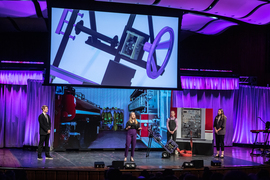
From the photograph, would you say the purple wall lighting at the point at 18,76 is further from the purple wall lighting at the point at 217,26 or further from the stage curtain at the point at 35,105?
the purple wall lighting at the point at 217,26

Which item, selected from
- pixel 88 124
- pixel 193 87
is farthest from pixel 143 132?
pixel 193 87

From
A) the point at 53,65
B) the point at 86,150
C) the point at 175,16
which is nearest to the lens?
the point at 53,65

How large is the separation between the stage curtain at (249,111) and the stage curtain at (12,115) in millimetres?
8331

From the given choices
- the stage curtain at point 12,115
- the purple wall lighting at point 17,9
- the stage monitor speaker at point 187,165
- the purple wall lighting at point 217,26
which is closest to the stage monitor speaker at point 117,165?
the stage monitor speaker at point 187,165

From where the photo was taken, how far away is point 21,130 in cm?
1058

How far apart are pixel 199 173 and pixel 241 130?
21.9 ft

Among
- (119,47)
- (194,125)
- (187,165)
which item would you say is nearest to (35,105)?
(119,47)

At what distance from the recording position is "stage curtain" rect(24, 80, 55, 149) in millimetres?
10016

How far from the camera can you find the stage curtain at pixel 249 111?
12.1 metres

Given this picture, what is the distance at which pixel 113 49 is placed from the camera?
27.2 feet

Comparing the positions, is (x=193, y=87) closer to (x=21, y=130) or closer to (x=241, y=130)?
(x=241, y=130)

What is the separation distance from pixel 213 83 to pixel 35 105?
6.71 metres

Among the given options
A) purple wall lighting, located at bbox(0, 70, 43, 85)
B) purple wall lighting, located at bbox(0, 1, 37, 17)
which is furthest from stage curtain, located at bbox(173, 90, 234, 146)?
purple wall lighting, located at bbox(0, 1, 37, 17)

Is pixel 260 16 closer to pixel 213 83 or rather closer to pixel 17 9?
pixel 213 83
